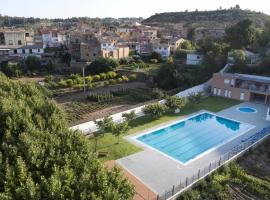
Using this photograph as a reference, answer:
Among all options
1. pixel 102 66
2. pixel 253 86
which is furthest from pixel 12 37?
pixel 253 86

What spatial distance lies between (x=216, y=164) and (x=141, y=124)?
8.65 m

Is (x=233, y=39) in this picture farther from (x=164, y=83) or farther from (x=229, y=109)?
(x=229, y=109)

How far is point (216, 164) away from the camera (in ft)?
56.4

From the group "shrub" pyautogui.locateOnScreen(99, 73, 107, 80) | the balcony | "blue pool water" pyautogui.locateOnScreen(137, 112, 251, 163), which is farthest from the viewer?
"shrub" pyautogui.locateOnScreen(99, 73, 107, 80)

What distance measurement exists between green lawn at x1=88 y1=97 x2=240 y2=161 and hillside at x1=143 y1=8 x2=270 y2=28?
7372 cm

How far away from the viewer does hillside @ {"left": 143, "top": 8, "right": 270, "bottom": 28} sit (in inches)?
4069

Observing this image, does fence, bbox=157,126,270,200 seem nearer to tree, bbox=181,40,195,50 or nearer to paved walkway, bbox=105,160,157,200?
paved walkway, bbox=105,160,157,200

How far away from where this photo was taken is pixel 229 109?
1155 inches

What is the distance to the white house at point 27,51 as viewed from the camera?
54.9 meters

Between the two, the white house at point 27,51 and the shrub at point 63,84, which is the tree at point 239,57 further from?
the white house at point 27,51

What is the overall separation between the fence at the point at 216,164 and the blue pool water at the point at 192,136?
1634mm

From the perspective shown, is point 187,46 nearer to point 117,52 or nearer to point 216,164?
point 117,52

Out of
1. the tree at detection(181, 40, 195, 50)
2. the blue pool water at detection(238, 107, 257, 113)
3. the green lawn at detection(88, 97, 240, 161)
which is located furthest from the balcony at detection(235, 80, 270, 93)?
the tree at detection(181, 40, 195, 50)

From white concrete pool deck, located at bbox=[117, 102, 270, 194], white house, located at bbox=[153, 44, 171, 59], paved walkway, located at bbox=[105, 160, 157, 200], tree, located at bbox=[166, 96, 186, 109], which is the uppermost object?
white house, located at bbox=[153, 44, 171, 59]
